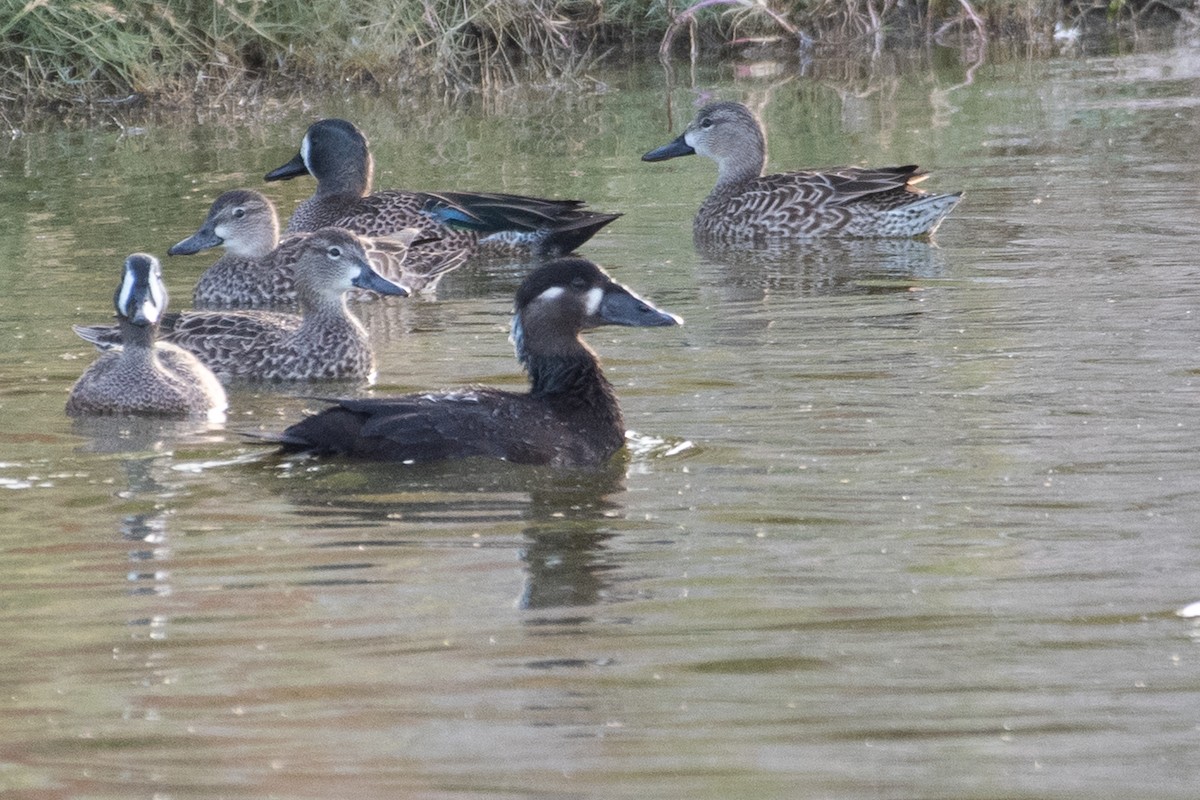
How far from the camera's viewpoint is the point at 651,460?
6578mm

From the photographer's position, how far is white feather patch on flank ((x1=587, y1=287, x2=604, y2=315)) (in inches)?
279

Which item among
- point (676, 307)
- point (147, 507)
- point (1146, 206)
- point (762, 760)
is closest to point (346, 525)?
point (147, 507)

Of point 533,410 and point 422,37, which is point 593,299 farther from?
point 422,37

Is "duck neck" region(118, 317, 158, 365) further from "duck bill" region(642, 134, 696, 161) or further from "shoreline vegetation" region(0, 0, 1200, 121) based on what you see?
"shoreline vegetation" region(0, 0, 1200, 121)

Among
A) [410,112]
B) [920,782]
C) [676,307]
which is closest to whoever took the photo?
[920,782]

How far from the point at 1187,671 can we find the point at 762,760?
0.99m

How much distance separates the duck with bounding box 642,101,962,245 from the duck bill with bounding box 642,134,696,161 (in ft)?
1.74

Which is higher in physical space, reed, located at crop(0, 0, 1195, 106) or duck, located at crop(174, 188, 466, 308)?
reed, located at crop(0, 0, 1195, 106)

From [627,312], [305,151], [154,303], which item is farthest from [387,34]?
[627,312]

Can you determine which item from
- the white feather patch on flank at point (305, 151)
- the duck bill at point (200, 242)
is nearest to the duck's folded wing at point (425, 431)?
the duck bill at point (200, 242)

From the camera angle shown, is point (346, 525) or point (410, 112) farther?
point (410, 112)

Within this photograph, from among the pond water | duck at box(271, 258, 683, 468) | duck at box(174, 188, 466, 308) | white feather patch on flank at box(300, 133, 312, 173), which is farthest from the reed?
duck at box(271, 258, 683, 468)

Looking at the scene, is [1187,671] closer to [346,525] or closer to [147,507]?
[346,525]

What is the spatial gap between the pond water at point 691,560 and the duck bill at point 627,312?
0.36m
